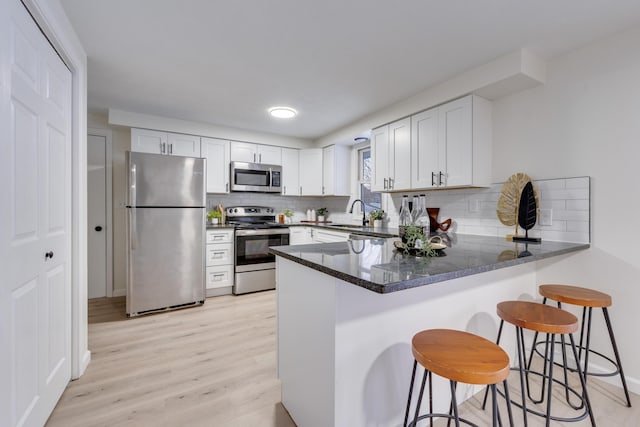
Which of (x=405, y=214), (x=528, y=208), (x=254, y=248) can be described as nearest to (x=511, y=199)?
(x=528, y=208)

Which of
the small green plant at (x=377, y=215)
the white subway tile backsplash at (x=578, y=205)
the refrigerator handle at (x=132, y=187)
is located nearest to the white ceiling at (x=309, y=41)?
the refrigerator handle at (x=132, y=187)

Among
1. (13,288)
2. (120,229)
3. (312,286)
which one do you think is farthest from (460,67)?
(120,229)

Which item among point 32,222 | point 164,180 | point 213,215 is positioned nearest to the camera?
point 32,222

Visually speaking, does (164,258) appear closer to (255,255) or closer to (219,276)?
(219,276)

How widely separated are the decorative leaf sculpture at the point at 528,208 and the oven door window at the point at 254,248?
2816mm

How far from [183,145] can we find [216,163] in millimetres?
458

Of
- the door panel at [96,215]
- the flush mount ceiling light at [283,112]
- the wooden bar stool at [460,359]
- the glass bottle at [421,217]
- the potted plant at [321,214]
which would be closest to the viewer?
the wooden bar stool at [460,359]

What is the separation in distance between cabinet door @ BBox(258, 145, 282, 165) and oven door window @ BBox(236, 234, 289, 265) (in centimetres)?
117

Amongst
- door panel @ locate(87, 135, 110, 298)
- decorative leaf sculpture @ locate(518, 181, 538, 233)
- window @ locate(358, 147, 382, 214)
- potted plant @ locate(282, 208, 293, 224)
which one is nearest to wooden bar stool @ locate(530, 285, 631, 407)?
decorative leaf sculpture @ locate(518, 181, 538, 233)

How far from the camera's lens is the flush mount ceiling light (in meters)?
3.27

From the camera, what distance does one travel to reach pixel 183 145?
3.73 meters

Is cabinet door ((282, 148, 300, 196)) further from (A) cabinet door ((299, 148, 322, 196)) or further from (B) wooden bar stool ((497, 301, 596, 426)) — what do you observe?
(B) wooden bar stool ((497, 301, 596, 426))

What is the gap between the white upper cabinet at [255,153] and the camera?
411cm

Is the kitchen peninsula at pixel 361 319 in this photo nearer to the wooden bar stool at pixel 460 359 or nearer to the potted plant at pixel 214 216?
the wooden bar stool at pixel 460 359
